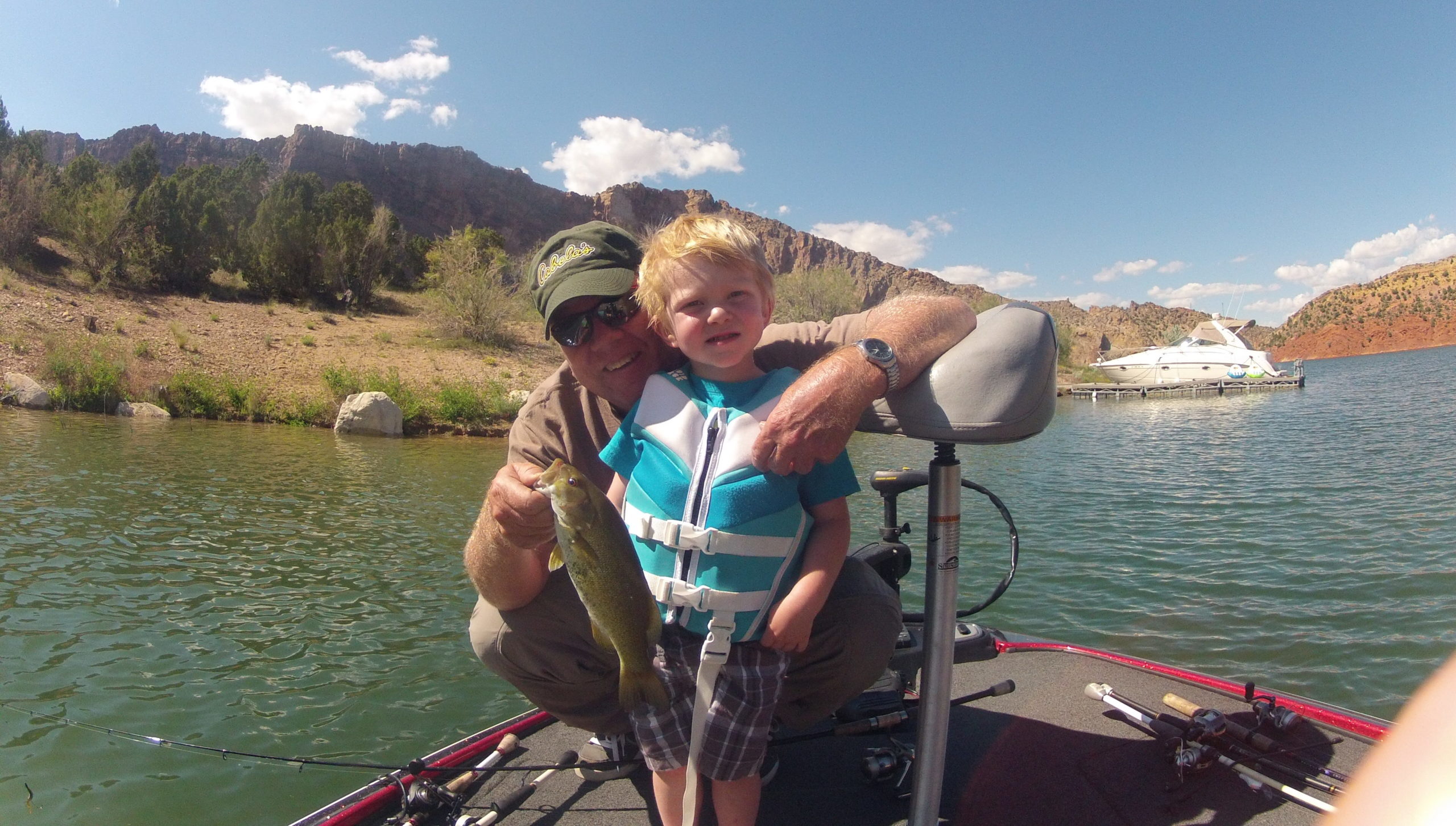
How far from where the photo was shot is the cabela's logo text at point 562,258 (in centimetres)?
317

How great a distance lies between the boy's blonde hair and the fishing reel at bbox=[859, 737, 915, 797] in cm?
200

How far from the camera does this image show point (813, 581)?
2662mm

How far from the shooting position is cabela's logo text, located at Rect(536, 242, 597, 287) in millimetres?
3170

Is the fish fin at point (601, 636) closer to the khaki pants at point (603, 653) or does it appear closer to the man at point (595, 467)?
the man at point (595, 467)

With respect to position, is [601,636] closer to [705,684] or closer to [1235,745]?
[705,684]

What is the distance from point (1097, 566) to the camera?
38.9 ft

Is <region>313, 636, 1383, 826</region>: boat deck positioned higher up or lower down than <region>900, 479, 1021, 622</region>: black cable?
lower down

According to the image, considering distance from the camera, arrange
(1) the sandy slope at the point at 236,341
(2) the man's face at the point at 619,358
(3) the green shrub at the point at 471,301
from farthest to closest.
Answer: (3) the green shrub at the point at 471,301
(1) the sandy slope at the point at 236,341
(2) the man's face at the point at 619,358

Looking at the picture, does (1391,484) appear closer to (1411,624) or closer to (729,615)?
(1411,624)

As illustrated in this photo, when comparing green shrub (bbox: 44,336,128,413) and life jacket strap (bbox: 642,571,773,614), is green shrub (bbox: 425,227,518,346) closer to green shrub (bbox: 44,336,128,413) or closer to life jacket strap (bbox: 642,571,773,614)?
green shrub (bbox: 44,336,128,413)

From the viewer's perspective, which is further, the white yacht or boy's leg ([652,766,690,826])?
the white yacht

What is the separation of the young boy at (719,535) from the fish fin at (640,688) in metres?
0.13

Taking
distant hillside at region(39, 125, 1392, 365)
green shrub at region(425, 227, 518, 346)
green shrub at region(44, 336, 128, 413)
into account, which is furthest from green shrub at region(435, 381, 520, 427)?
distant hillside at region(39, 125, 1392, 365)

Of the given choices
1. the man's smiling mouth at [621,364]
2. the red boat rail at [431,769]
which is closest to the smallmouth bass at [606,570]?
the man's smiling mouth at [621,364]
